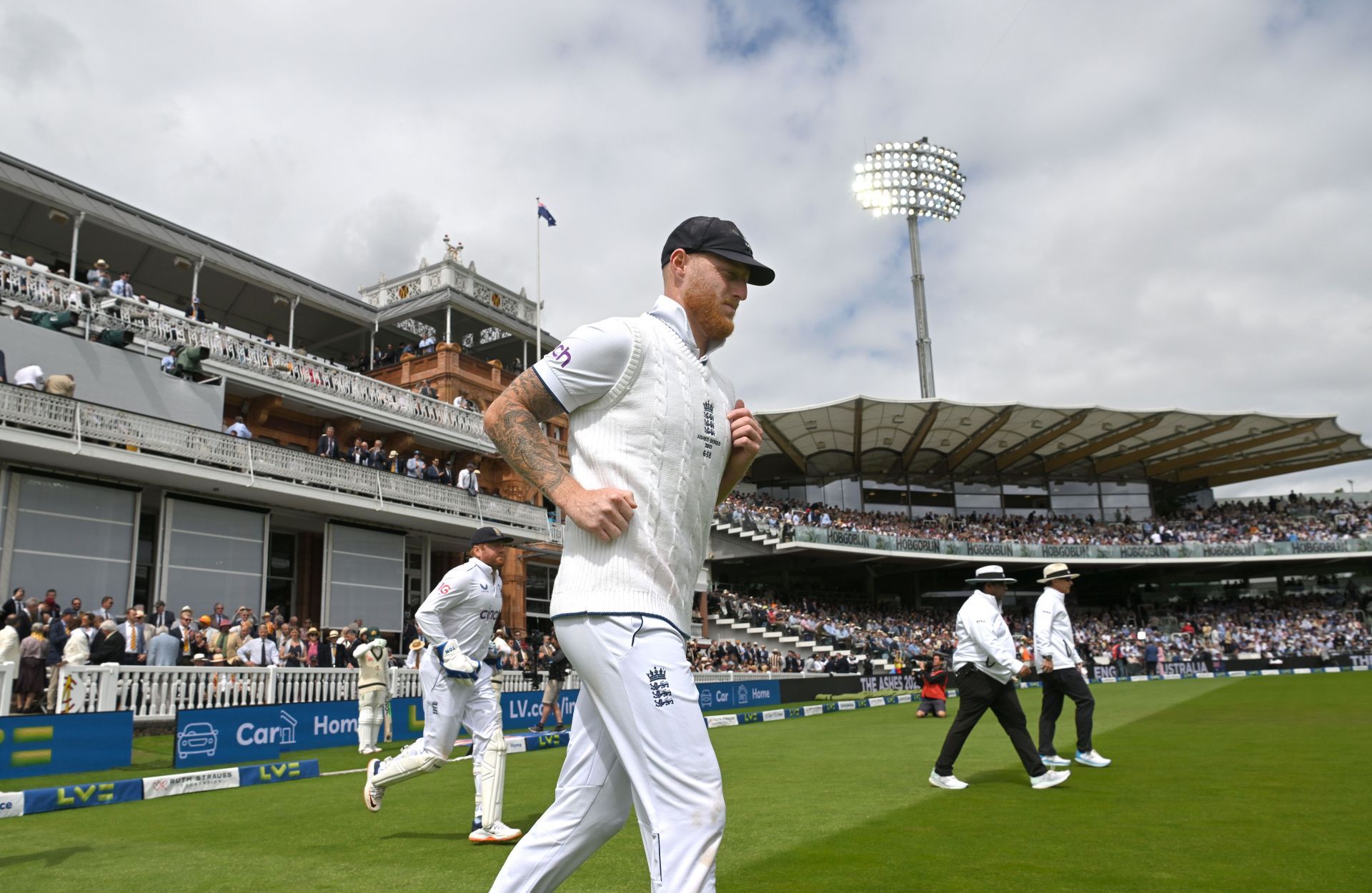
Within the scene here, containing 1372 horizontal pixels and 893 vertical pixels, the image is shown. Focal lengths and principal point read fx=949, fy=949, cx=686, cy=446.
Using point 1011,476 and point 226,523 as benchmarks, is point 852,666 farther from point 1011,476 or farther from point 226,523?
point 1011,476

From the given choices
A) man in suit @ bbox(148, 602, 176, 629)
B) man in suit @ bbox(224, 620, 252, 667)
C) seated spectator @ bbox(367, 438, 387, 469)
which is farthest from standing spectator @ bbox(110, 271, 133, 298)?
man in suit @ bbox(224, 620, 252, 667)

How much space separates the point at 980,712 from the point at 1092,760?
2199 mm

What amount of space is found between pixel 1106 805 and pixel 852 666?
94.5 ft

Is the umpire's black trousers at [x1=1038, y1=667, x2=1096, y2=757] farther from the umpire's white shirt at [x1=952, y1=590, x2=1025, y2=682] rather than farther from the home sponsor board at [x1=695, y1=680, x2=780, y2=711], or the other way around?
the home sponsor board at [x1=695, y1=680, x2=780, y2=711]

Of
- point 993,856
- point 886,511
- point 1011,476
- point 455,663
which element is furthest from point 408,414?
point 1011,476

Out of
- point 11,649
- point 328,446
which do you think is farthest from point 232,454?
point 11,649

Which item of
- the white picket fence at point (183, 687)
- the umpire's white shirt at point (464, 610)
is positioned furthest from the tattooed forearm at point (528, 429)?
the white picket fence at point (183, 687)

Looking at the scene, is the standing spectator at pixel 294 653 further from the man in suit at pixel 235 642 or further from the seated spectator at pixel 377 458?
the seated spectator at pixel 377 458

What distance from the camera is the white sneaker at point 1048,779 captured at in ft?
28.1

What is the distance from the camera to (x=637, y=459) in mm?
2891

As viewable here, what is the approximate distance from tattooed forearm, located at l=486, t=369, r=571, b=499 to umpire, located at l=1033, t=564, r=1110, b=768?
8.33m

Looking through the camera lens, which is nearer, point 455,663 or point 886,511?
point 455,663

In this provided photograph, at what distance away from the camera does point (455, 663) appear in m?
7.23

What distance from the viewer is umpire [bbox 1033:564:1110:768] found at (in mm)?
10000
